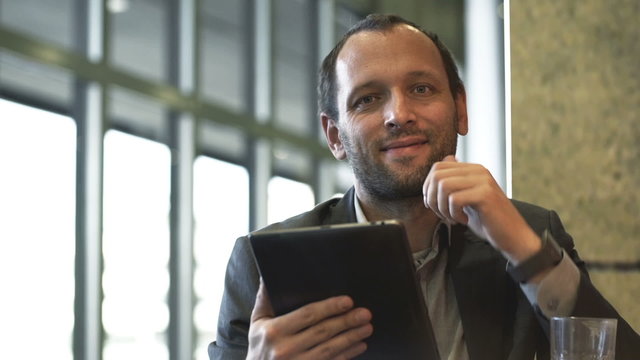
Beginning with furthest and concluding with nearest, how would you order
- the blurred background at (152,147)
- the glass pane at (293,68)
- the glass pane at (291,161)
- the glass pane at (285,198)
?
the glass pane at (293,68)
the glass pane at (291,161)
the glass pane at (285,198)
the blurred background at (152,147)

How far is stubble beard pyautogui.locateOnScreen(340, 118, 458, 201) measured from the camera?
1.82 meters

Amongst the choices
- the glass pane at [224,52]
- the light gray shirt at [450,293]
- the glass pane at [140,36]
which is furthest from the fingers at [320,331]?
the glass pane at [224,52]

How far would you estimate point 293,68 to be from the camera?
29.0 ft

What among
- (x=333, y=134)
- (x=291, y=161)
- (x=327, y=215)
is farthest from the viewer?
(x=291, y=161)

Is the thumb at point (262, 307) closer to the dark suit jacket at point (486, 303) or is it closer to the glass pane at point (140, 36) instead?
the dark suit jacket at point (486, 303)

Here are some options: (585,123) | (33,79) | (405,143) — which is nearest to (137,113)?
(33,79)

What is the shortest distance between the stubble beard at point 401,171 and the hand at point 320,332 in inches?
17.9

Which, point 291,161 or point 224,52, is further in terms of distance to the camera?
point 291,161

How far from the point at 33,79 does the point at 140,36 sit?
1221mm

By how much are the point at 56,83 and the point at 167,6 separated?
1.51m

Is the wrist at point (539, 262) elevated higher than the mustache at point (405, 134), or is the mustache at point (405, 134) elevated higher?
the mustache at point (405, 134)

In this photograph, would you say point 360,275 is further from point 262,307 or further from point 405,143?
point 405,143

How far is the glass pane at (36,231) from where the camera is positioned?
5.79 metres

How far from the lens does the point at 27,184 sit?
5980 mm
